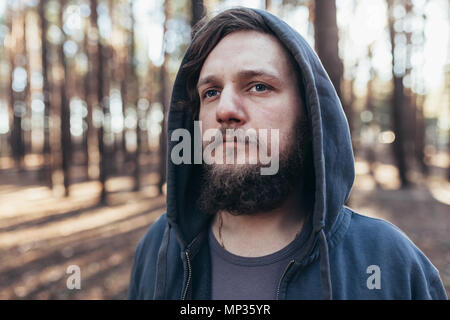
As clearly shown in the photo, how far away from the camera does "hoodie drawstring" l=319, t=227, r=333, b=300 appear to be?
1432mm

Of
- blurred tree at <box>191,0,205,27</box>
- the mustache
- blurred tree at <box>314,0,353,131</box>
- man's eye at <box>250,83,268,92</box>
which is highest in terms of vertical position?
blurred tree at <box>191,0,205,27</box>

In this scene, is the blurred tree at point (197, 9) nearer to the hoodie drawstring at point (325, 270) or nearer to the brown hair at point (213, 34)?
the brown hair at point (213, 34)

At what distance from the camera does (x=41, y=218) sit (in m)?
9.89

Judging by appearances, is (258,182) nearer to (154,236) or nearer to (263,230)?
(263,230)

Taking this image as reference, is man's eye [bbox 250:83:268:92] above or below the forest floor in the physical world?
above

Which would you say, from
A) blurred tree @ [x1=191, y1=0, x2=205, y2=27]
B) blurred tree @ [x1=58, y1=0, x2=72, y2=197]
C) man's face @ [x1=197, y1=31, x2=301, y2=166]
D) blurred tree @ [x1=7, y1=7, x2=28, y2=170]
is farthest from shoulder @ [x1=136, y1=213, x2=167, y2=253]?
blurred tree @ [x1=7, y1=7, x2=28, y2=170]

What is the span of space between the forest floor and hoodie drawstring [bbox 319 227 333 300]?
322cm

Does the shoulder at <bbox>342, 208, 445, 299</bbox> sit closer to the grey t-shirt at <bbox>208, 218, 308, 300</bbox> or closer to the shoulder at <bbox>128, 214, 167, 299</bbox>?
the grey t-shirt at <bbox>208, 218, 308, 300</bbox>

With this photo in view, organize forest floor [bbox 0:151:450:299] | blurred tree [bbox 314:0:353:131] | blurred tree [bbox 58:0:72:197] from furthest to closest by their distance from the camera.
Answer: blurred tree [bbox 58:0:72:197] → forest floor [bbox 0:151:450:299] → blurred tree [bbox 314:0:353:131]

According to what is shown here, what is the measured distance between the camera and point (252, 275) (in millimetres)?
1604

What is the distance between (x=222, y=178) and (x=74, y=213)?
10.3 metres

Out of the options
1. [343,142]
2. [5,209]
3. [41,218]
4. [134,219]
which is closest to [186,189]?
[343,142]

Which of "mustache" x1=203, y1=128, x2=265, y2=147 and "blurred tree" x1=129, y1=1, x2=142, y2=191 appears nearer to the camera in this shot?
"mustache" x1=203, y1=128, x2=265, y2=147

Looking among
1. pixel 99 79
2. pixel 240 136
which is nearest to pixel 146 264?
pixel 240 136
